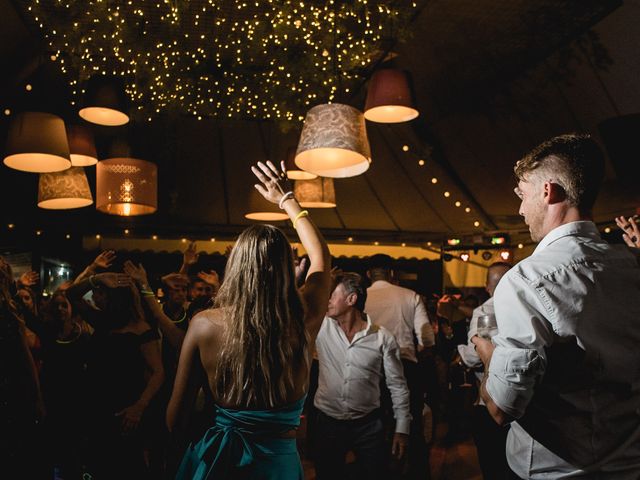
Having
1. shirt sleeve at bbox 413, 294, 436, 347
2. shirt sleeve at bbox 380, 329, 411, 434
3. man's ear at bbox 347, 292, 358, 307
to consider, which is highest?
man's ear at bbox 347, 292, 358, 307

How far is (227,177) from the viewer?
8.76 metres

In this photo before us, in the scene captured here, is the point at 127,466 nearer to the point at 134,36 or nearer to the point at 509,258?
the point at 134,36

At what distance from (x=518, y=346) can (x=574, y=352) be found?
139 millimetres

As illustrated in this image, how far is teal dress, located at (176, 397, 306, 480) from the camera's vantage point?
1.55 m

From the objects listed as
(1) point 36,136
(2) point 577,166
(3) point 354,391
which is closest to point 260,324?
(2) point 577,166

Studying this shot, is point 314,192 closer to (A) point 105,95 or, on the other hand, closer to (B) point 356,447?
(A) point 105,95

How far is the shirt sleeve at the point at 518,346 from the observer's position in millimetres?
1185

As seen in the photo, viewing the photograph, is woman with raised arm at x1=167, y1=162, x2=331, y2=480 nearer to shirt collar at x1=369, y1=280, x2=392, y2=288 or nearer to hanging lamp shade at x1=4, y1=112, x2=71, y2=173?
hanging lamp shade at x1=4, y1=112, x2=71, y2=173

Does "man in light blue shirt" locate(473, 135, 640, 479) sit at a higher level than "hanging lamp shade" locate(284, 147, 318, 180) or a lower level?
lower

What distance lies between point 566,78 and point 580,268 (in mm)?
5480

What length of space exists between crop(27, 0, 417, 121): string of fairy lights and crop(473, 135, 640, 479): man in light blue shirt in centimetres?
224

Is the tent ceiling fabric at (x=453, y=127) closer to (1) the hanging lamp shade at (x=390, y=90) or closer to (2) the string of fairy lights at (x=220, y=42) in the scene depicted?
(2) the string of fairy lights at (x=220, y=42)

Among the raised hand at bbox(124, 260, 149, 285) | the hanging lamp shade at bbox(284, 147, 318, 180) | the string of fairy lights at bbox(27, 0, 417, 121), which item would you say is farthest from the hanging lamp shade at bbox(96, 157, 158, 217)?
the hanging lamp shade at bbox(284, 147, 318, 180)

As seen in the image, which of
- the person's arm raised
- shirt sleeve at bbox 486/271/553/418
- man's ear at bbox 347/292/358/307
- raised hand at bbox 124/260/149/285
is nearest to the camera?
shirt sleeve at bbox 486/271/553/418
